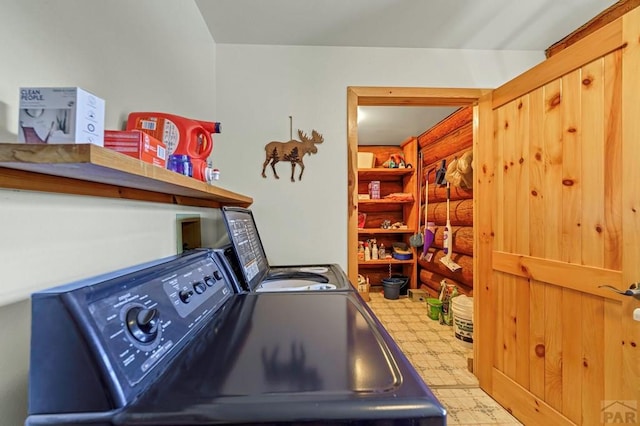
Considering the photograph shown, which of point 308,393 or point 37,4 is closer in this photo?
point 308,393

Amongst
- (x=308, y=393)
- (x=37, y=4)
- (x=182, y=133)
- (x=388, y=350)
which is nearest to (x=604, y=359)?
(x=388, y=350)

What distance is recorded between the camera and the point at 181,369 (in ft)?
1.80

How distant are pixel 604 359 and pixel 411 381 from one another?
1.38 m

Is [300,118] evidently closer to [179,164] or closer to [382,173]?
[179,164]

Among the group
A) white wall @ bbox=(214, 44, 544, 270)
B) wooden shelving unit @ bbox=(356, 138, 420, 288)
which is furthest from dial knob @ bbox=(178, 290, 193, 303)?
wooden shelving unit @ bbox=(356, 138, 420, 288)

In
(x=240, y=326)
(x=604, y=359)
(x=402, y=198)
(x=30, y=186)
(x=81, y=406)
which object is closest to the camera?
(x=81, y=406)

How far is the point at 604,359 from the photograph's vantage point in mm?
1281

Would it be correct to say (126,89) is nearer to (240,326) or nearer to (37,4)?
(37,4)

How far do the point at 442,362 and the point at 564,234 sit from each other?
144 centimetres

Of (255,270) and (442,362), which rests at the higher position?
(255,270)

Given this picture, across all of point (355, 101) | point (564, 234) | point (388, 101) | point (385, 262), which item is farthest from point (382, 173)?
point (564, 234)

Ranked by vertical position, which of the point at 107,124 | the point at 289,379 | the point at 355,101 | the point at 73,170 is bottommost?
the point at 289,379

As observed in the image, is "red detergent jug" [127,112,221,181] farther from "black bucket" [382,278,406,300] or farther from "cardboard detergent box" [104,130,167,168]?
"black bucket" [382,278,406,300]

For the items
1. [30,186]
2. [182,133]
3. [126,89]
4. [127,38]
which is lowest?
Answer: [30,186]
